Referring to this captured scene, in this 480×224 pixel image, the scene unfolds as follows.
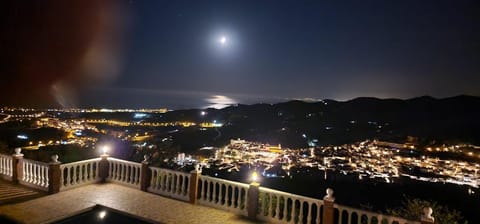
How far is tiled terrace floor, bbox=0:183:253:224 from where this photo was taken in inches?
241

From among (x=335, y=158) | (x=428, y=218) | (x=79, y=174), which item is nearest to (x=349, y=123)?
(x=335, y=158)

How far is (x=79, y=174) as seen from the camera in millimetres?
8109

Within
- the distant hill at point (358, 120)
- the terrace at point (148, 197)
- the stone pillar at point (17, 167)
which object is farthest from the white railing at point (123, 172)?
the distant hill at point (358, 120)

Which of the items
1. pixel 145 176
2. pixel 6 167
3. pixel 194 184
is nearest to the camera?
pixel 194 184

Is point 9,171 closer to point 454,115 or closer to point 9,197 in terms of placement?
point 9,197

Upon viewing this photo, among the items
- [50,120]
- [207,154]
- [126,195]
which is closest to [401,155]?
[207,154]

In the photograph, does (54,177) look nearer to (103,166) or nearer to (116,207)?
(103,166)

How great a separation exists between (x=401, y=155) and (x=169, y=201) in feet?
63.1

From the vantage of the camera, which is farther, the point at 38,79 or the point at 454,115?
the point at 454,115

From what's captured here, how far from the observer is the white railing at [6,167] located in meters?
8.29

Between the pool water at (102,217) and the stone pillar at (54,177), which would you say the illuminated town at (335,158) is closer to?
the stone pillar at (54,177)

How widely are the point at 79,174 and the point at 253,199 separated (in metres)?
4.77

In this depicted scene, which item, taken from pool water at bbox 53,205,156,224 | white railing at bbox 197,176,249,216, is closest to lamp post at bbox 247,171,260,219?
white railing at bbox 197,176,249,216

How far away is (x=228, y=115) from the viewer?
33.4 metres
